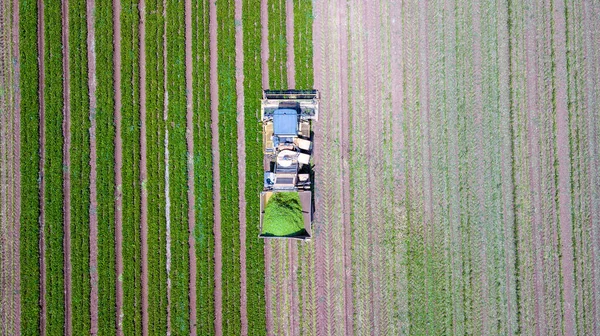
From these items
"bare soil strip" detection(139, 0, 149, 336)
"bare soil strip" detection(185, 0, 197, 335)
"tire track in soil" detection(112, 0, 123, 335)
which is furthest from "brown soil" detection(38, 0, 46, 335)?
"bare soil strip" detection(185, 0, 197, 335)

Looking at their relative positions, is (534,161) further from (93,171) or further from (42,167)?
(42,167)

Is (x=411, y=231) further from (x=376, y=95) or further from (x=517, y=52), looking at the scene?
(x=517, y=52)

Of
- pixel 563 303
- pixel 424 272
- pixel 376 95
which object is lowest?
pixel 563 303

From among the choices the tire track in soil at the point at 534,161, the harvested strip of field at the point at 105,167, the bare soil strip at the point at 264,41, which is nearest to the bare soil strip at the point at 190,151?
the bare soil strip at the point at 264,41

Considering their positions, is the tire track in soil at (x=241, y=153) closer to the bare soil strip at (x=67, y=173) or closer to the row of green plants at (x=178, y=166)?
the row of green plants at (x=178, y=166)

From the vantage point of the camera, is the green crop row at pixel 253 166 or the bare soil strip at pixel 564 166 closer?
the bare soil strip at pixel 564 166

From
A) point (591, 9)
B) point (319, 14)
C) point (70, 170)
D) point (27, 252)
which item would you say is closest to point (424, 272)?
point (319, 14)

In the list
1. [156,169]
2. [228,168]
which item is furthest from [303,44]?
[156,169]
